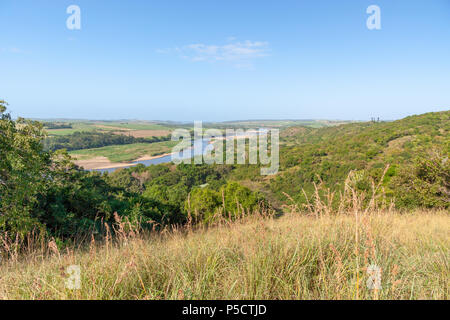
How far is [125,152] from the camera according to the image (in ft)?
229

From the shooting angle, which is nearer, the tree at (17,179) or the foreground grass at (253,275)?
the foreground grass at (253,275)

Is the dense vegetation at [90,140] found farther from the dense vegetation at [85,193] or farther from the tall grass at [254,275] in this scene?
the tall grass at [254,275]

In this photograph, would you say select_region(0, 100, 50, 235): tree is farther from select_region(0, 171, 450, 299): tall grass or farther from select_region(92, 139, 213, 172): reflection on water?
select_region(92, 139, 213, 172): reflection on water

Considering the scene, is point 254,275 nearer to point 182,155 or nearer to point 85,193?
point 85,193

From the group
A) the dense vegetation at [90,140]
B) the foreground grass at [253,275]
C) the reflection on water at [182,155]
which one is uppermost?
the dense vegetation at [90,140]

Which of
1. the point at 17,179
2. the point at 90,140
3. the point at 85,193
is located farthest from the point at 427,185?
the point at 90,140

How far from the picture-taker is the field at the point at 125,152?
60250 millimetres

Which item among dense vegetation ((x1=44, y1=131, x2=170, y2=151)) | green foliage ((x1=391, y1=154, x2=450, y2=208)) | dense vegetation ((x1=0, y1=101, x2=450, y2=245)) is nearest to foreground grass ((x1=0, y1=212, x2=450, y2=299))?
dense vegetation ((x1=0, y1=101, x2=450, y2=245))

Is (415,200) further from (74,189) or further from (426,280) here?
(74,189)

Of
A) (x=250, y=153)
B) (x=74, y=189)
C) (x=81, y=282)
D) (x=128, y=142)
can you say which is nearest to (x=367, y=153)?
(x=250, y=153)

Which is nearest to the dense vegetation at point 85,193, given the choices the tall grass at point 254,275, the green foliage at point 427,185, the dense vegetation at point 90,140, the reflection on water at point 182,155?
the green foliage at point 427,185
